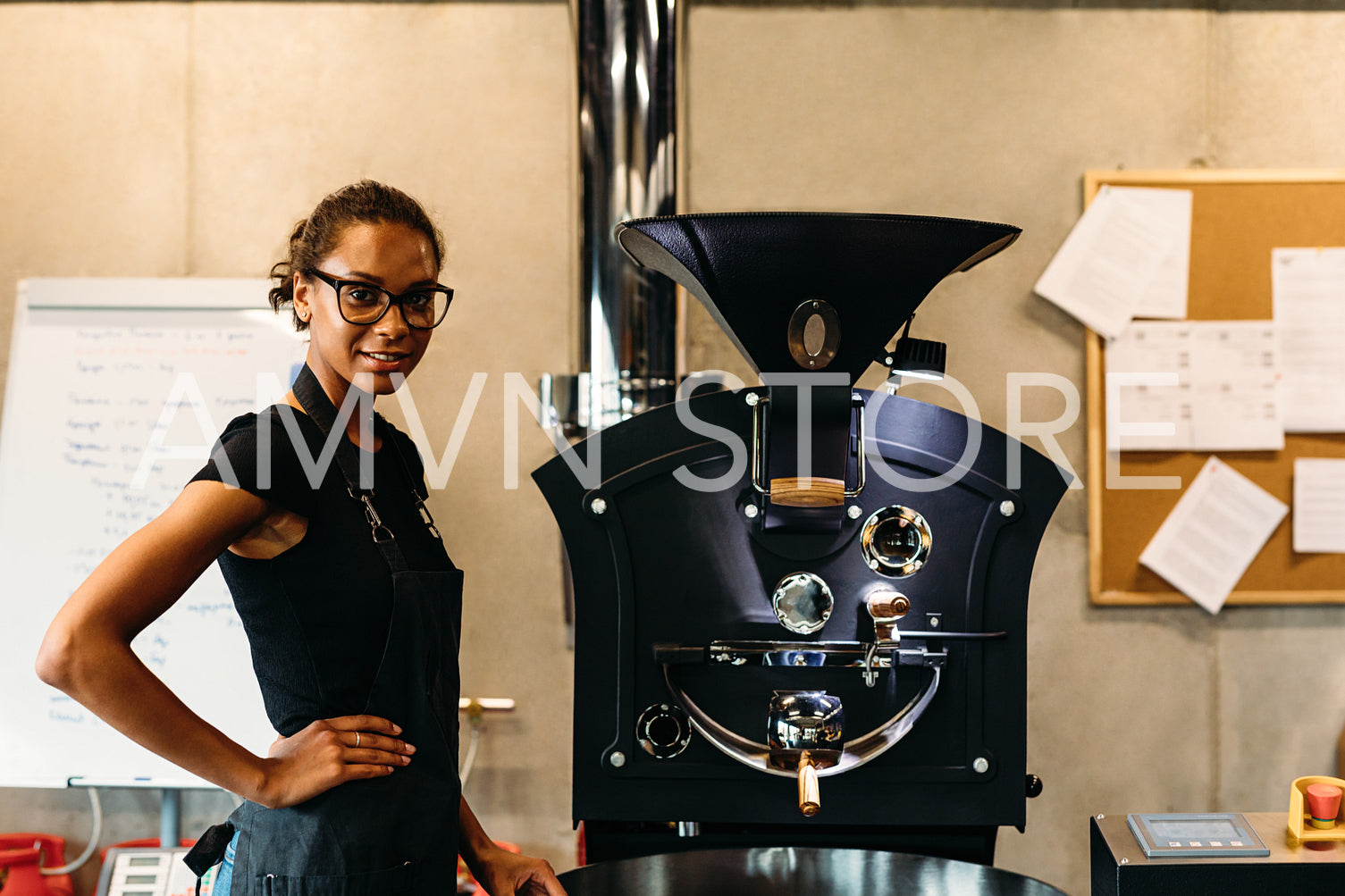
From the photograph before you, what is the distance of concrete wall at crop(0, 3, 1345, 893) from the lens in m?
2.26

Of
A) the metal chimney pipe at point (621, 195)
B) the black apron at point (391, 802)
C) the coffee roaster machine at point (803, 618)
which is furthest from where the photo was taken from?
the metal chimney pipe at point (621, 195)

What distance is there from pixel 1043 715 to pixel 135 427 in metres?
2.19

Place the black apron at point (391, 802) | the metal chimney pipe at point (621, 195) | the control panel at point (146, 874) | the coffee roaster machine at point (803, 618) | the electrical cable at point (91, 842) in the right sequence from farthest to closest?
the electrical cable at point (91, 842), the control panel at point (146, 874), the metal chimney pipe at point (621, 195), the coffee roaster machine at point (803, 618), the black apron at point (391, 802)

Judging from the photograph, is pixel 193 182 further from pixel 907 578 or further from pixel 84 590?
pixel 907 578

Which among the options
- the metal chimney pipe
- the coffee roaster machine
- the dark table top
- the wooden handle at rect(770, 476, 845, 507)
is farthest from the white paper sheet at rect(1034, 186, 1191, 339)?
the dark table top

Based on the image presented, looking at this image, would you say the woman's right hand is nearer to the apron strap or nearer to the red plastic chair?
the apron strap

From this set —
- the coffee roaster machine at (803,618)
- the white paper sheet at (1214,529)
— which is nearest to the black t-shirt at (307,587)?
the coffee roaster machine at (803,618)

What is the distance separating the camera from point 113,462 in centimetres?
217

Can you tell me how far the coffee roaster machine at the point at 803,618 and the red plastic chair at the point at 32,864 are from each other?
5.32 ft

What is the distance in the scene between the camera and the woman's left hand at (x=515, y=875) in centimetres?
119

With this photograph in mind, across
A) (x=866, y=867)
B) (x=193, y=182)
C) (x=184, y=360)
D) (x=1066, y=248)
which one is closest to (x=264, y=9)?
(x=193, y=182)

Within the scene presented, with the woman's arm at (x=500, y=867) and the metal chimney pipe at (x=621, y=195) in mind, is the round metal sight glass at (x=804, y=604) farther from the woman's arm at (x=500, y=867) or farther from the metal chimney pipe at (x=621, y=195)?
the metal chimney pipe at (x=621, y=195)

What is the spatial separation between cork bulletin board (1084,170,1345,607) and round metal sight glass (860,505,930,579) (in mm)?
1184

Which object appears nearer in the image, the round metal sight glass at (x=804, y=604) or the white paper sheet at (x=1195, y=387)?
the round metal sight glass at (x=804, y=604)
